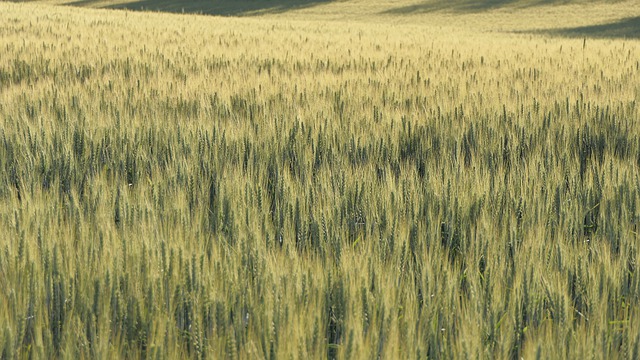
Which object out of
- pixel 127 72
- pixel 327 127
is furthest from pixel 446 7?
pixel 327 127

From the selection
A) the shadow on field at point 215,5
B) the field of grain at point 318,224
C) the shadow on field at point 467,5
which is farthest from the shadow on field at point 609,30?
the field of grain at point 318,224

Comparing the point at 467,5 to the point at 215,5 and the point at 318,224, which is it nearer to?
the point at 215,5

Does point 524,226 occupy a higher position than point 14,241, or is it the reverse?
point 14,241

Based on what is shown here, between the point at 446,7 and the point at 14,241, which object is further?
the point at 446,7

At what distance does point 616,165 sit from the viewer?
2.16m

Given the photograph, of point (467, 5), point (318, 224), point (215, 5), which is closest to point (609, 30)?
point (467, 5)

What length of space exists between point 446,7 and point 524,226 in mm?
31426

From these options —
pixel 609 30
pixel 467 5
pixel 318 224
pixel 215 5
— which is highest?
pixel 215 5

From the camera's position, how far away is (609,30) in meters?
21.2

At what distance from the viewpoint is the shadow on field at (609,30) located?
19547 millimetres

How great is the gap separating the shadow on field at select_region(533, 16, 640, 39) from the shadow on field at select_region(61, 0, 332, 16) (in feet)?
54.5

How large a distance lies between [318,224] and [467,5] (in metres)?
31.8

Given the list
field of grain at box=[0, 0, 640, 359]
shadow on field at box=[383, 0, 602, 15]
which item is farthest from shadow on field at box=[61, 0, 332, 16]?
field of grain at box=[0, 0, 640, 359]

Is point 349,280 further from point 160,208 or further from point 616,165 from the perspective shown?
point 616,165
